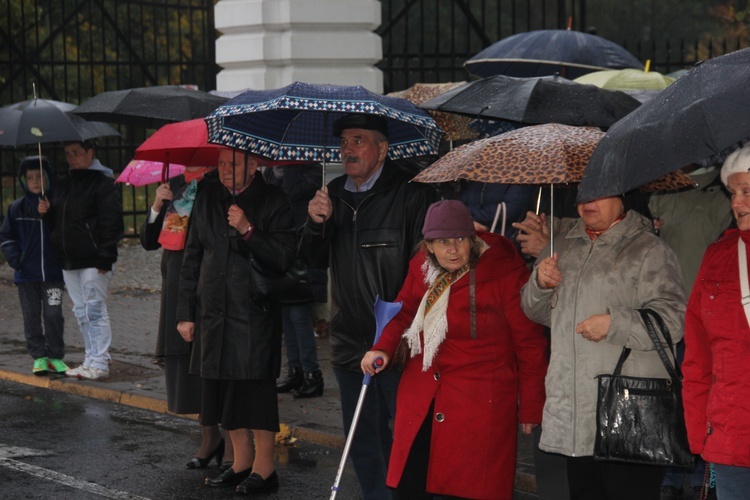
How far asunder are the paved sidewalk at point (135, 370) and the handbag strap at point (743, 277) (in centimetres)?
138

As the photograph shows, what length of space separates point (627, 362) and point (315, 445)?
375cm

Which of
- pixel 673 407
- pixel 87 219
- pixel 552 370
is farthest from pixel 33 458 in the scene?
pixel 673 407

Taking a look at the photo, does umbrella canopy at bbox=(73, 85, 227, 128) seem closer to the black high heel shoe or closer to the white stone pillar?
the black high heel shoe

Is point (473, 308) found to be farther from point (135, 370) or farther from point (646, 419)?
point (135, 370)

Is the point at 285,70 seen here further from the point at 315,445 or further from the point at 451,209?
the point at 451,209

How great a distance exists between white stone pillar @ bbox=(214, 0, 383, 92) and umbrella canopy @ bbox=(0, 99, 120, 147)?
92.3 inches

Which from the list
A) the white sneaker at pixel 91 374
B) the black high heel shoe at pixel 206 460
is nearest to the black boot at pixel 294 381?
the white sneaker at pixel 91 374

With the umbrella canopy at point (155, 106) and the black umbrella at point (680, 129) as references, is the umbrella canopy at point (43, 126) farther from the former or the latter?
the black umbrella at point (680, 129)

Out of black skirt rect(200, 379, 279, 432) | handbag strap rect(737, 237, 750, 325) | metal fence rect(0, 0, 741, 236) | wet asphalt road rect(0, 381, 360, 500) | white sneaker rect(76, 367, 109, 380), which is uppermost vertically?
→ metal fence rect(0, 0, 741, 236)

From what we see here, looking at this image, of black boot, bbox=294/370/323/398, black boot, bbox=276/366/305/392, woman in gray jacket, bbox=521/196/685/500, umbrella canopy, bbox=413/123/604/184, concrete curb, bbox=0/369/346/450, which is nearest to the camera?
woman in gray jacket, bbox=521/196/685/500

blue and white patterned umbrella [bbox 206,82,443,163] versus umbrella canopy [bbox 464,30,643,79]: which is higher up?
umbrella canopy [bbox 464,30,643,79]

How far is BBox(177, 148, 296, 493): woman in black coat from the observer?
6871 millimetres

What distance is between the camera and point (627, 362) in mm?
4922

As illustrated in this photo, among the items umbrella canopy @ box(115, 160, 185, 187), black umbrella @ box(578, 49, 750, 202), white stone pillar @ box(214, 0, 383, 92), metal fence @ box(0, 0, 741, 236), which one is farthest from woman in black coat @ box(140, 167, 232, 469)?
metal fence @ box(0, 0, 741, 236)
